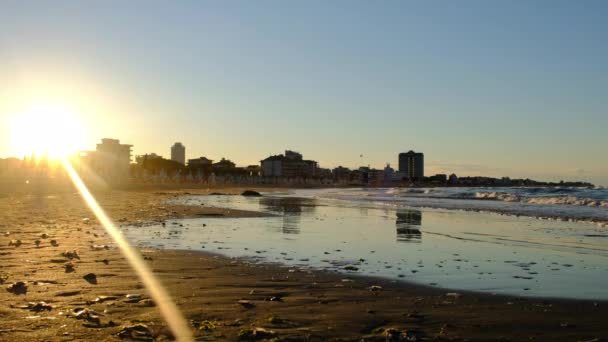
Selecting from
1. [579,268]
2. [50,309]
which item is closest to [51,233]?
[50,309]

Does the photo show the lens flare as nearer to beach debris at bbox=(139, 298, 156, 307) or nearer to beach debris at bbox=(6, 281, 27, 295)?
beach debris at bbox=(139, 298, 156, 307)

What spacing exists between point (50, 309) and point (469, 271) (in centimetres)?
761

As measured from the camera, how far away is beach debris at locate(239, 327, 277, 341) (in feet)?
19.1

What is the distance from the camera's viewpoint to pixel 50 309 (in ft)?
22.3

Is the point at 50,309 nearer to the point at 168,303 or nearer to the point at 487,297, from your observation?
the point at 168,303

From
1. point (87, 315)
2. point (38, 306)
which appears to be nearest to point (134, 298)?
point (87, 315)

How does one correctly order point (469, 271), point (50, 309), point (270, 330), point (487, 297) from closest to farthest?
point (270, 330) → point (50, 309) → point (487, 297) → point (469, 271)

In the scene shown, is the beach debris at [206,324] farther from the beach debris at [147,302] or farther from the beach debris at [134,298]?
the beach debris at [134,298]

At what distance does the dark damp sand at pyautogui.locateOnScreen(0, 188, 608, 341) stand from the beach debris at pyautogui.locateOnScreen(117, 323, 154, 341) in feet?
0.29

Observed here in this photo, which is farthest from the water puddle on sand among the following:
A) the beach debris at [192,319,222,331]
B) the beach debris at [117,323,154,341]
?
the beach debris at [117,323,154,341]

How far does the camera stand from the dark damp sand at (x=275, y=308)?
6082mm

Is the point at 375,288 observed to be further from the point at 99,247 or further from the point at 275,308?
the point at 99,247

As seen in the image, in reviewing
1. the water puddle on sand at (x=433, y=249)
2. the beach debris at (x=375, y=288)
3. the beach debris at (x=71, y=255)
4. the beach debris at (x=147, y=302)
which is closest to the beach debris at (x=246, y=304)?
the beach debris at (x=147, y=302)

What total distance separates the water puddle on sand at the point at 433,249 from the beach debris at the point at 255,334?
4217 mm
